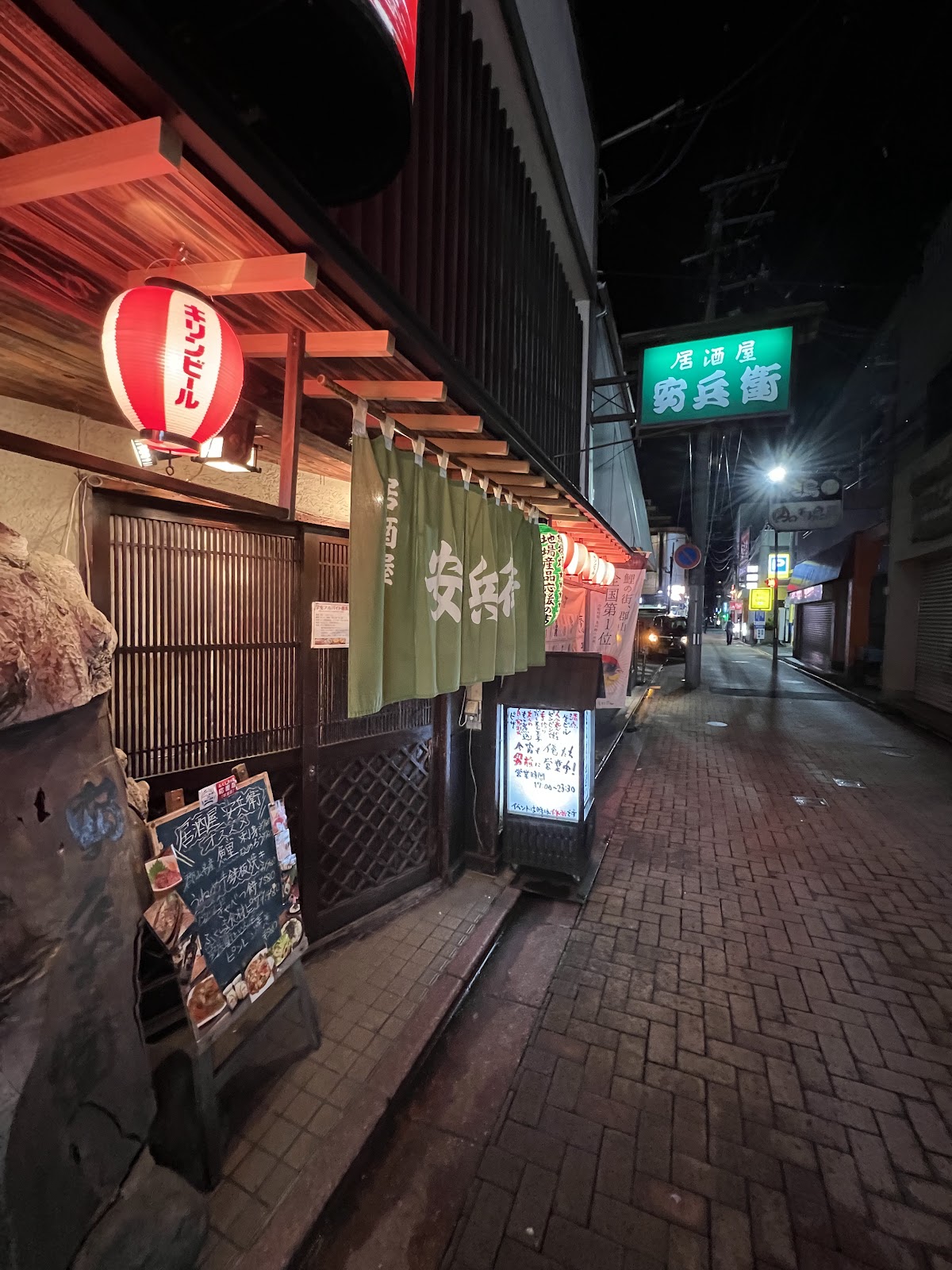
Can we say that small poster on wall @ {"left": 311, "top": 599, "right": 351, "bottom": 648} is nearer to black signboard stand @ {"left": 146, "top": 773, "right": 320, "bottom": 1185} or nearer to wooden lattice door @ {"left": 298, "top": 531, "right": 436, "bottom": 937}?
wooden lattice door @ {"left": 298, "top": 531, "right": 436, "bottom": 937}

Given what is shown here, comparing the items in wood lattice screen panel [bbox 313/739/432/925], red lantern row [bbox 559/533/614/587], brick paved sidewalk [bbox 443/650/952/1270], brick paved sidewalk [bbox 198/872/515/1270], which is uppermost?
red lantern row [bbox 559/533/614/587]

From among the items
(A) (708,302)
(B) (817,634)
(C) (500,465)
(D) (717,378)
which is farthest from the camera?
(B) (817,634)

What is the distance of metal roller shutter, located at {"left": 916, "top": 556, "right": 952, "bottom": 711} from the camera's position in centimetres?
1518

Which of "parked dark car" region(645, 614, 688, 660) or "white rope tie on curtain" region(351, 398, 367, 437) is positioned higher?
"white rope tie on curtain" region(351, 398, 367, 437)

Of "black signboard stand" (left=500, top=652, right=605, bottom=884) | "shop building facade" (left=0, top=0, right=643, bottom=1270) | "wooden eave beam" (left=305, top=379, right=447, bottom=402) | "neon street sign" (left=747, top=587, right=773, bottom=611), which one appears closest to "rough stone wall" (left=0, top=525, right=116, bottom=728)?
"shop building facade" (left=0, top=0, right=643, bottom=1270)

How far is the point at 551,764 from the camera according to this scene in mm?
6473

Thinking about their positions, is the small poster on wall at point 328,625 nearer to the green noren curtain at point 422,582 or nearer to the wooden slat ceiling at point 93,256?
the green noren curtain at point 422,582

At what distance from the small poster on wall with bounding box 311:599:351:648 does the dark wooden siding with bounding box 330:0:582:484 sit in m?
2.53

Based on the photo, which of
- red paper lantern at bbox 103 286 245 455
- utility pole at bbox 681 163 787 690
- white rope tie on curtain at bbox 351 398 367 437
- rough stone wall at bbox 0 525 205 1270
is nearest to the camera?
rough stone wall at bbox 0 525 205 1270

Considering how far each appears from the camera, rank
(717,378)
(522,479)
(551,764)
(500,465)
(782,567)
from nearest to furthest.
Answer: (500,465), (522,479), (551,764), (717,378), (782,567)

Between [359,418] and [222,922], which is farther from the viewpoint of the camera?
[359,418]

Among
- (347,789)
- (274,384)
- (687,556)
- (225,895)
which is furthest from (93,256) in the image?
(687,556)

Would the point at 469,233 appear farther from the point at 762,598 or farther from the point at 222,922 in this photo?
the point at 762,598

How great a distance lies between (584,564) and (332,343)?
645 cm
